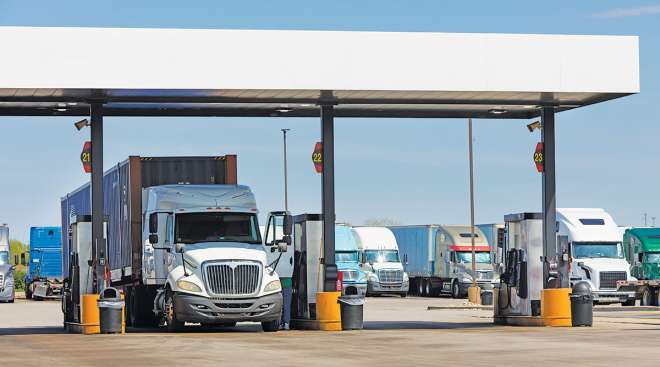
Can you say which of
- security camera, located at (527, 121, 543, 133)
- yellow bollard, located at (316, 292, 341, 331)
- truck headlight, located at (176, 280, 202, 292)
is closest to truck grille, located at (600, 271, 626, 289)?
security camera, located at (527, 121, 543, 133)

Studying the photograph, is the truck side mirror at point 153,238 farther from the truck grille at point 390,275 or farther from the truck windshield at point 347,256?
the truck grille at point 390,275

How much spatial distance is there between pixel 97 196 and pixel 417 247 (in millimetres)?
39953

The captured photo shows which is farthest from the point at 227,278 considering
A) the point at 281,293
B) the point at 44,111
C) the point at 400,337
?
the point at 44,111

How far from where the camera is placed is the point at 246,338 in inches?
1046

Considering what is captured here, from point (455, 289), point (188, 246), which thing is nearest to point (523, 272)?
point (188, 246)

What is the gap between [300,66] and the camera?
27.8 meters

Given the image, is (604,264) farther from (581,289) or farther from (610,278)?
(581,289)

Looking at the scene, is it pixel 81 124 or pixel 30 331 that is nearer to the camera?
pixel 81 124

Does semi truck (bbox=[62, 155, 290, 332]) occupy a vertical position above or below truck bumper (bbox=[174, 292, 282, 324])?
above

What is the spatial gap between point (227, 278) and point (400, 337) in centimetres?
400

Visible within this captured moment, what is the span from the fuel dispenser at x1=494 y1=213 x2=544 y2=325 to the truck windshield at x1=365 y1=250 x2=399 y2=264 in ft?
107

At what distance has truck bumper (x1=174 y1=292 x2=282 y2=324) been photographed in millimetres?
28219

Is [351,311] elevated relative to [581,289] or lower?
lower

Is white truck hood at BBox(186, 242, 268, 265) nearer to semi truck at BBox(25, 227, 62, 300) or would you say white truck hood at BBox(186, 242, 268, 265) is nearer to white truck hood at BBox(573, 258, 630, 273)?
white truck hood at BBox(573, 258, 630, 273)
